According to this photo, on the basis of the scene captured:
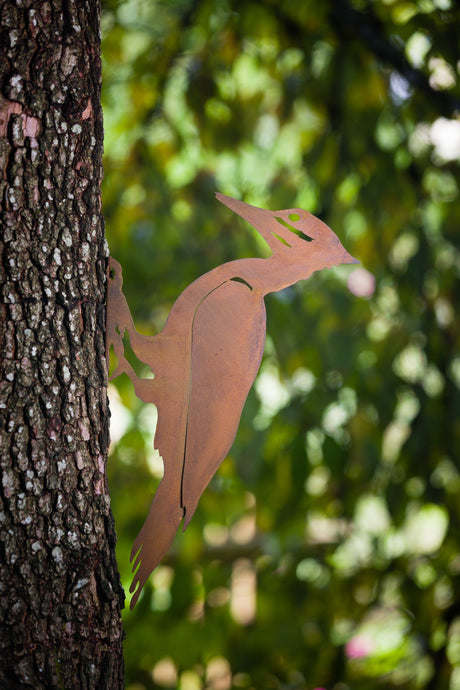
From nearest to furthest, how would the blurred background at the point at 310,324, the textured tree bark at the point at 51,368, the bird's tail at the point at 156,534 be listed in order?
the textured tree bark at the point at 51,368, the bird's tail at the point at 156,534, the blurred background at the point at 310,324

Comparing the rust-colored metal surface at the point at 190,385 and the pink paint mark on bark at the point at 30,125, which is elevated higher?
the pink paint mark on bark at the point at 30,125

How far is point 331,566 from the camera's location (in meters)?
1.37

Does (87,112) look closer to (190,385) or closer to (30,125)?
(30,125)

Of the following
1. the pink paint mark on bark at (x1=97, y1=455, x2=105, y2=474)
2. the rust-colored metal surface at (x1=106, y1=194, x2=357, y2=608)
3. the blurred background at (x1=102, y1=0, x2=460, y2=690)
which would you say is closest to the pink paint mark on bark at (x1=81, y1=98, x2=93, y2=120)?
the rust-colored metal surface at (x1=106, y1=194, x2=357, y2=608)

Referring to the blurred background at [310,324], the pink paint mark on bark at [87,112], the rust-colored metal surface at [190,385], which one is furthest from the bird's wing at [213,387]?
the blurred background at [310,324]

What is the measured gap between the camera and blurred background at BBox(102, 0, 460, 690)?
1.23m

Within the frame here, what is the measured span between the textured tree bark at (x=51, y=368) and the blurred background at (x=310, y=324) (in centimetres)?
67

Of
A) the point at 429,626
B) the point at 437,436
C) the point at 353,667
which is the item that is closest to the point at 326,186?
the point at 437,436

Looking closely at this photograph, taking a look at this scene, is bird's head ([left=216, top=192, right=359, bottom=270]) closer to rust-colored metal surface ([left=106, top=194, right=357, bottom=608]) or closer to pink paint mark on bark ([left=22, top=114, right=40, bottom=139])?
rust-colored metal surface ([left=106, top=194, right=357, bottom=608])

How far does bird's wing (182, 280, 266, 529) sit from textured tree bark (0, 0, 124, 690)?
0.10m

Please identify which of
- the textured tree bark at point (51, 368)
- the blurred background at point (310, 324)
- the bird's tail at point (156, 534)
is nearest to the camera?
the textured tree bark at point (51, 368)

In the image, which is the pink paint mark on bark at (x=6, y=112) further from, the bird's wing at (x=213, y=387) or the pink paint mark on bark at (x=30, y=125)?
the bird's wing at (x=213, y=387)

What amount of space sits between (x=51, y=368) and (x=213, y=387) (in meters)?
0.17

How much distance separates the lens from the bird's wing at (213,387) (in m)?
0.61
